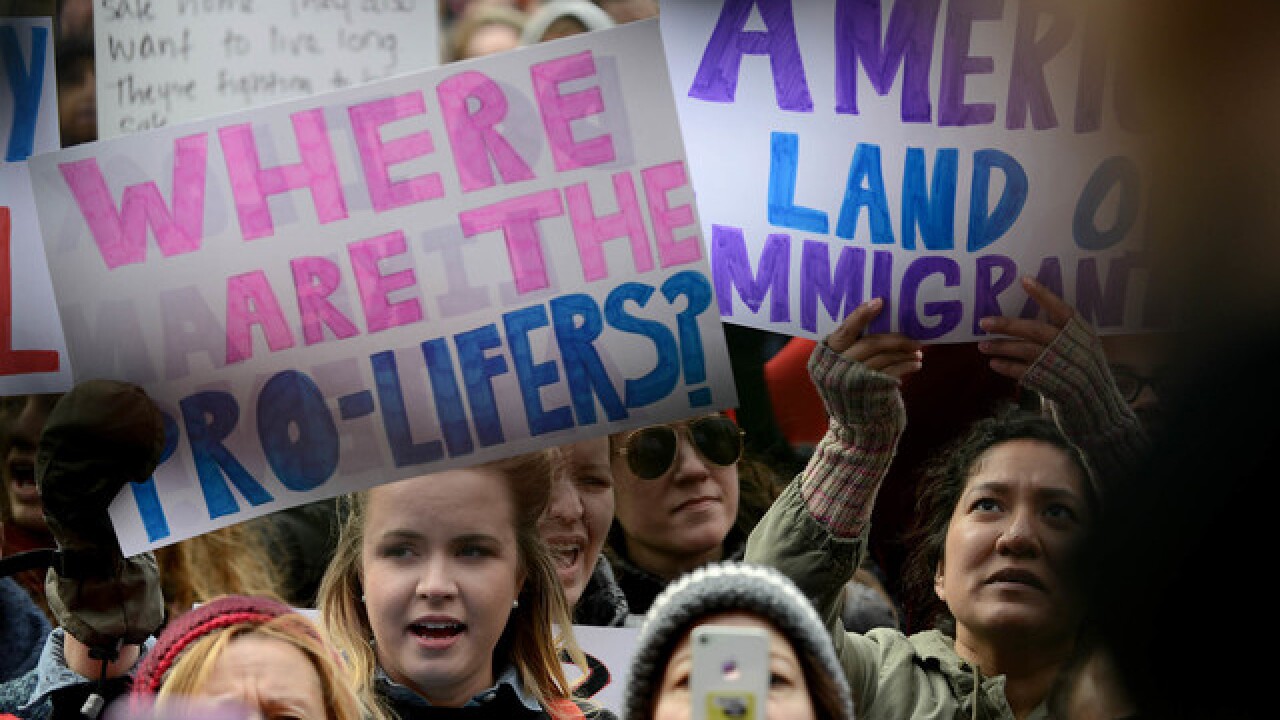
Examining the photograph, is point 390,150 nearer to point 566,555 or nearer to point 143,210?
point 143,210

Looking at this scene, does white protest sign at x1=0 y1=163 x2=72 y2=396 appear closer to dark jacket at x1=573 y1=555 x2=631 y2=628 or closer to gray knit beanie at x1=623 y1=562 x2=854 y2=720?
dark jacket at x1=573 y1=555 x2=631 y2=628

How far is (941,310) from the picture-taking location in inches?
128

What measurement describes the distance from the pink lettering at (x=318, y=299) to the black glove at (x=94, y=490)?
11.5 inches

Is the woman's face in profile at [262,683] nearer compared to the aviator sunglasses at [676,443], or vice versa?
the woman's face in profile at [262,683]

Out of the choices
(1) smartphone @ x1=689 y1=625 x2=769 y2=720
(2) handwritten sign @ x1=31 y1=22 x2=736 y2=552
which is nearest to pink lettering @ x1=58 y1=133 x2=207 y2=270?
(2) handwritten sign @ x1=31 y1=22 x2=736 y2=552

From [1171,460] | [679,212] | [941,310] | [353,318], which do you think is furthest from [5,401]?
[1171,460]

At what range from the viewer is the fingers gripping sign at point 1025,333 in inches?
124

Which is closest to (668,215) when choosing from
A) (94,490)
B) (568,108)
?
(568,108)

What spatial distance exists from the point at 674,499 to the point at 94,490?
38.8 inches

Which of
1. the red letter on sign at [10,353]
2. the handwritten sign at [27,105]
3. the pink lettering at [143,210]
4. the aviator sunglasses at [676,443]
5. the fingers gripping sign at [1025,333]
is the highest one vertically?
the handwritten sign at [27,105]

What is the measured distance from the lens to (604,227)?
324 cm

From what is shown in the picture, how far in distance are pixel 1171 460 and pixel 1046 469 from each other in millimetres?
1536

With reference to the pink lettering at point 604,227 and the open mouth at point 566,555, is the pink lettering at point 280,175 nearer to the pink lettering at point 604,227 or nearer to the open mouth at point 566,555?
the pink lettering at point 604,227

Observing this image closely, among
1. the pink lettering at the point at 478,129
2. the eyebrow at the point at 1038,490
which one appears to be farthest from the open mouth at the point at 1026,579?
the pink lettering at the point at 478,129
